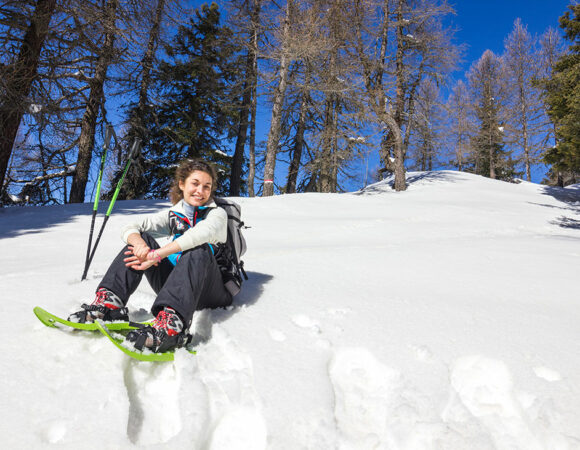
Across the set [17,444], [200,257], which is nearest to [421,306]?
[200,257]

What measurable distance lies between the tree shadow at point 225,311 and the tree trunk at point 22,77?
21.5ft

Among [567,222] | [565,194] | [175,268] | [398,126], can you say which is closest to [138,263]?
[175,268]

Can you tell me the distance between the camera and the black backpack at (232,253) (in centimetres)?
221

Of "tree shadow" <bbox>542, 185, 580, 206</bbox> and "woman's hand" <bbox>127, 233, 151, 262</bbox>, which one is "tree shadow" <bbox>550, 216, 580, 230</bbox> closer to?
"tree shadow" <bbox>542, 185, 580, 206</bbox>

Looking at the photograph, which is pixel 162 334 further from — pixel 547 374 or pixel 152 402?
pixel 547 374

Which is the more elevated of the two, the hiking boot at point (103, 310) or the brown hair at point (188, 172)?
the brown hair at point (188, 172)

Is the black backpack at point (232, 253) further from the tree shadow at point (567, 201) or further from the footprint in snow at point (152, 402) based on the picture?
the tree shadow at point (567, 201)

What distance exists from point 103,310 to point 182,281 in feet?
1.59

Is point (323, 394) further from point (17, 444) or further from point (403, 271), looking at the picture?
point (403, 271)

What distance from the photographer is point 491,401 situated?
4.77 feet

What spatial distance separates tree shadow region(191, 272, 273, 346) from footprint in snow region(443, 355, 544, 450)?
1302 mm

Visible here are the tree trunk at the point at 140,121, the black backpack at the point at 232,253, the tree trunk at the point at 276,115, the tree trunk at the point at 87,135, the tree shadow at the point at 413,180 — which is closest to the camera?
the black backpack at the point at 232,253

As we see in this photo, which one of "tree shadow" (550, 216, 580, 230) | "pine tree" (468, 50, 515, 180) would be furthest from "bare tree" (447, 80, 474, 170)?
"tree shadow" (550, 216, 580, 230)

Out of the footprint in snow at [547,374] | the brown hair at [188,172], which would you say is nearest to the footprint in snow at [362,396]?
the footprint in snow at [547,374]
